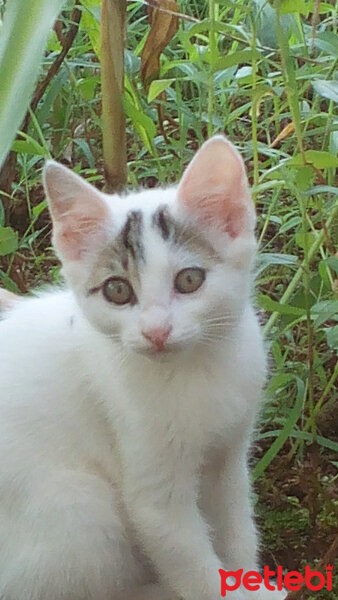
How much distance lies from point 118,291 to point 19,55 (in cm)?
27

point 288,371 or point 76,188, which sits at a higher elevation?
point 76,188

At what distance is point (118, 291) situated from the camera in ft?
2.53

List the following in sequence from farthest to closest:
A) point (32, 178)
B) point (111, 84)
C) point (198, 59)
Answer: point (32, 178), point (198, 59), point (111, 84)

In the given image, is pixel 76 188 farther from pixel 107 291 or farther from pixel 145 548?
pixel 145 548

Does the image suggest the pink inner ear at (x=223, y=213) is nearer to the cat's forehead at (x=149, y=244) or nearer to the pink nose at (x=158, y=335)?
the cat's forehead at (x=149, y=244)

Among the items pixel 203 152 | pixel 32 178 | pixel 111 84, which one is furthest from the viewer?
pixel 32 178

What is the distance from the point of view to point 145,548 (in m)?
0.83

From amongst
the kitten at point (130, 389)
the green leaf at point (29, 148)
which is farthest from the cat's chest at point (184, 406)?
the green leaf at point (29, 148)

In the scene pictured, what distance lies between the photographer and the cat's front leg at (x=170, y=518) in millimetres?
801

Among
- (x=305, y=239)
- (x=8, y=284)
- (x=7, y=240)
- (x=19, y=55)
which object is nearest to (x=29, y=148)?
(x=7, y=240)

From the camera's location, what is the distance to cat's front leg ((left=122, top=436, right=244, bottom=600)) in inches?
31.5

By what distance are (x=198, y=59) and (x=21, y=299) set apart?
1.21 ft

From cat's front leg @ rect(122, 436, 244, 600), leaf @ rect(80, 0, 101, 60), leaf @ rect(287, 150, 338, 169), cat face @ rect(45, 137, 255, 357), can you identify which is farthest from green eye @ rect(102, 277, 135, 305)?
leaf @ rect(80, 0, 101, 60)

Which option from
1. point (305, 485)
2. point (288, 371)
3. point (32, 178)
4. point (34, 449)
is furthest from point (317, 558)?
point (32, 178)
